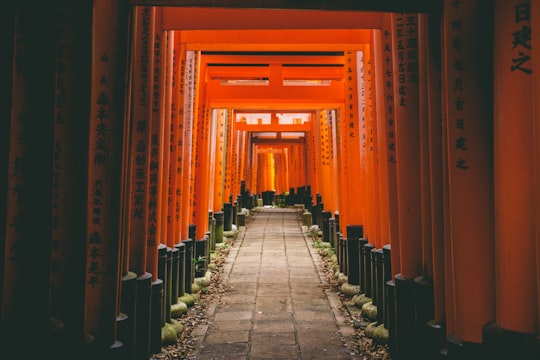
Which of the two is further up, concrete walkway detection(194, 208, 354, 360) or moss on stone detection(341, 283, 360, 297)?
moss on stone detection(341, 283, 360, 297)

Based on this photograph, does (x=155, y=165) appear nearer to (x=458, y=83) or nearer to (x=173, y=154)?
(x=173, y=154)

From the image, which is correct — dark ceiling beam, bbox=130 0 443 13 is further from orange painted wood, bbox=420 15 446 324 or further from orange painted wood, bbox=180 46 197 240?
orange painted wood, bbox=180 46 197 240

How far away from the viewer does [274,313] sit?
21.2 feet

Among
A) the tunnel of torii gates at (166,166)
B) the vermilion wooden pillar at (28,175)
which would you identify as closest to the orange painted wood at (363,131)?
the tunnel of torii gates at (166,166)

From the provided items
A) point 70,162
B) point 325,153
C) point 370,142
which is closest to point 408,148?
point 370,142

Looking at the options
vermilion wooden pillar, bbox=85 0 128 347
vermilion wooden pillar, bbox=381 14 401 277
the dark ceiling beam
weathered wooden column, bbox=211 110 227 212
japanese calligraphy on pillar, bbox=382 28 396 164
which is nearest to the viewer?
the dark ceiling beam

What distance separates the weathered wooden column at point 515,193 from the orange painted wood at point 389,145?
1974 mm

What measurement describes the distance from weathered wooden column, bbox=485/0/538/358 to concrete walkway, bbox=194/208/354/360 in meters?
2.91

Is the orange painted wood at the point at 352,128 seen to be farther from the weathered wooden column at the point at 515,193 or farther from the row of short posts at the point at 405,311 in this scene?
the weathered wooden column at the point at 515,193

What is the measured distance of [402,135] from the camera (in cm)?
399

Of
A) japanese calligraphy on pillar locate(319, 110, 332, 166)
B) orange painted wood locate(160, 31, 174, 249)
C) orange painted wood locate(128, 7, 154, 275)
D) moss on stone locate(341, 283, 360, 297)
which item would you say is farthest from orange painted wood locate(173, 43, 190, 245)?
japanese calligraphy on pillar locate(319, 110, 332, 166)

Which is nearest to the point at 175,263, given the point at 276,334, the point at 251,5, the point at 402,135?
the point at 276,334

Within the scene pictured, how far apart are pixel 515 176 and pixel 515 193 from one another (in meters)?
0.08

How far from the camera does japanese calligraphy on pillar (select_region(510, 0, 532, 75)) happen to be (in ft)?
7.27
